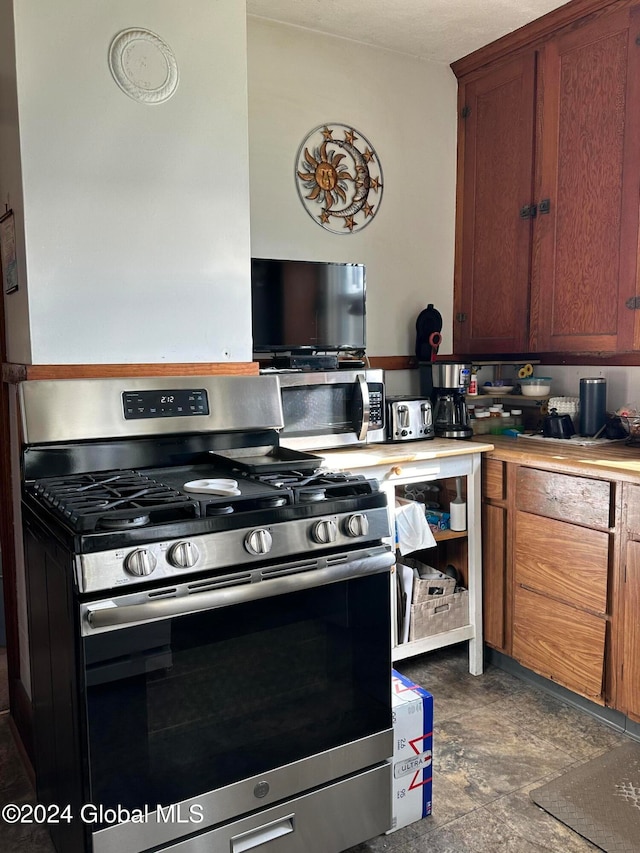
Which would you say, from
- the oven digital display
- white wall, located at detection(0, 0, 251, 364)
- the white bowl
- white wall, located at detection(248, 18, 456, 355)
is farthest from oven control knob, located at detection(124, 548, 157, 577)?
the white bowl

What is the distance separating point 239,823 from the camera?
146 centimetres

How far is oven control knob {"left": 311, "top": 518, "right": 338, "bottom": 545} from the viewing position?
1.50 metres

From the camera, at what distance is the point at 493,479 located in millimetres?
2604

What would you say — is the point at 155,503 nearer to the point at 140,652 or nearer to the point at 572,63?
the point at 140,652

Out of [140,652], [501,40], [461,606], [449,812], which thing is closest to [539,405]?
[461,606]

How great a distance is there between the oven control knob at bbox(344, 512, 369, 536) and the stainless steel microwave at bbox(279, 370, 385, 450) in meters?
0.83

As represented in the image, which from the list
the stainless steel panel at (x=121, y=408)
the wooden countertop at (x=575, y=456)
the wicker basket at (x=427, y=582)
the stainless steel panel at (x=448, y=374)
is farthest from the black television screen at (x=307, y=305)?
the wicker basket at (x=427, y=582)

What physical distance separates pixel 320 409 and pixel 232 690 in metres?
1.21

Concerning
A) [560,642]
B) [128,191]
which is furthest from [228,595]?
[560,642]

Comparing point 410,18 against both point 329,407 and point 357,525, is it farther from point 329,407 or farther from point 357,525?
point 357,525

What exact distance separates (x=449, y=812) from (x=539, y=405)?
179cm

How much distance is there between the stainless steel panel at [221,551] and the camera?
126 centimetres

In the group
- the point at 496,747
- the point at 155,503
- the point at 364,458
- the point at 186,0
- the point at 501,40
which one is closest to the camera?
the point at 155,503

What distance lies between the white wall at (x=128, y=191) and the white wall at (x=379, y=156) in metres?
0.74
